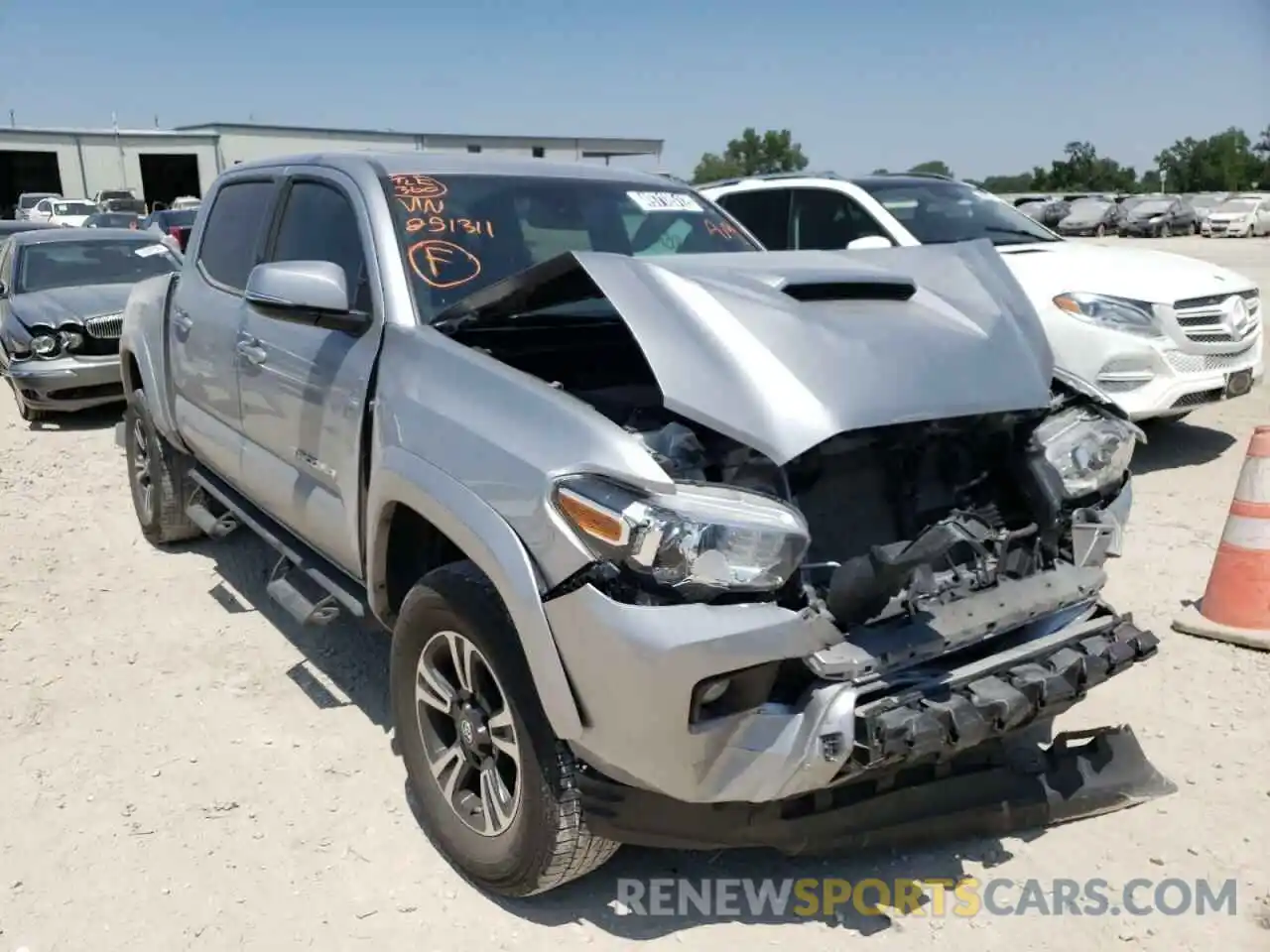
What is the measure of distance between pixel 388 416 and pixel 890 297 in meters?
1.49

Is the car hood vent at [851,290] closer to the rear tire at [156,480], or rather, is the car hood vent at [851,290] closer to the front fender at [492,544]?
the front fender at [492,544]

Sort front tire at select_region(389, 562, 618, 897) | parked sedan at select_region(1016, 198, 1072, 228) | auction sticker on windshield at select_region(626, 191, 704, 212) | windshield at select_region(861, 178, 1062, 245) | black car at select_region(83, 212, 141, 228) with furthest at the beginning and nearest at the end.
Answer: parked sedan at select_region(1016, 198, 1072, 228)
black car at select_region(83, 212, 141, 228)
windshield at select_region(861, 178, 1062, 245)
auction sticker on windshield at select_region(626, 191, 704, 212)
front tire at select_region(389, 562, 618, 897)

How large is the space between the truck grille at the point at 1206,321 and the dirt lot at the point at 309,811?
6.73 feet

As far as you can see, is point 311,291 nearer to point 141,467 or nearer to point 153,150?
point 141,467

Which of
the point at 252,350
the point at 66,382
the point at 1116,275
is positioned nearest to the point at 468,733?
the point at 252,350

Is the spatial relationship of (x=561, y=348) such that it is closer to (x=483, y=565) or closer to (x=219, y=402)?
(x=483, y=565)

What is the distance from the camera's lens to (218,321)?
464 cm

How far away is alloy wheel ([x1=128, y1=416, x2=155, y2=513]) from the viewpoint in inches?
236

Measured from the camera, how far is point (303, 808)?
3.49 meters

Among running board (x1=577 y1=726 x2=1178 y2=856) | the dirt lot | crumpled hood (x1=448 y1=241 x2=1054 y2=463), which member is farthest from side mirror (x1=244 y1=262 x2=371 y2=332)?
running board (x1=577 y1=726 x2=1178 y2=856)

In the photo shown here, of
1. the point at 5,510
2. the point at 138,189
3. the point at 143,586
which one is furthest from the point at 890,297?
the point at 138,189

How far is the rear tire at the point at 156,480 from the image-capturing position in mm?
5789

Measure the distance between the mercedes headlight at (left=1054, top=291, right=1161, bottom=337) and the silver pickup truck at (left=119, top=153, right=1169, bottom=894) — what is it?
3967 millimetres

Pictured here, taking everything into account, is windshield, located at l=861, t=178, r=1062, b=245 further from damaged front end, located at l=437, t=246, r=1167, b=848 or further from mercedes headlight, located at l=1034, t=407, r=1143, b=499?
damaged front end, located at l=437, t=246, r=1167, b=848
